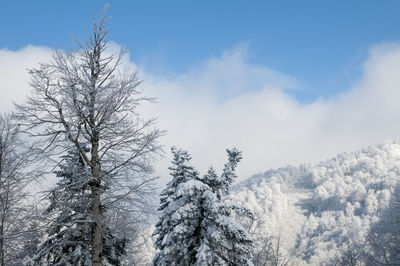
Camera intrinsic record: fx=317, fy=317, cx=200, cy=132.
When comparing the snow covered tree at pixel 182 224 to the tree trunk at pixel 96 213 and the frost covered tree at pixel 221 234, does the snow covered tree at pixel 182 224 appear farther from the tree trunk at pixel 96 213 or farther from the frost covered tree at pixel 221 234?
the tree trunk at pixel 96 213

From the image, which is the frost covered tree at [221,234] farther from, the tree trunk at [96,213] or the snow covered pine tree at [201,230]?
the tree trunk at [96,213]

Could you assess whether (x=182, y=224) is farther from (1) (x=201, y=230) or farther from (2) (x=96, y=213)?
(2) (x=96, y=213)

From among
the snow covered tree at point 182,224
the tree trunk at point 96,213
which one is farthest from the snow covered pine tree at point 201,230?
the tree trunk at point 96,213

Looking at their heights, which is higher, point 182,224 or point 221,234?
point 182,224

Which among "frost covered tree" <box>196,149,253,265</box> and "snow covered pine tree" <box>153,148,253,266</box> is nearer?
"frost covered tree" <box>196,149,253,265</box>

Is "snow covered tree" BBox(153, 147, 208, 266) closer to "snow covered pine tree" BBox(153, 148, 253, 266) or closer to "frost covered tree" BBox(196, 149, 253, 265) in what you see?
"snow covered pine tree" BBox(153, 148, 253, 266)

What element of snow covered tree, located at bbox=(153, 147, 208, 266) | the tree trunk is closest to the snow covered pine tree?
snow covered tree, located at bbox=(153, 147, 208, 266)

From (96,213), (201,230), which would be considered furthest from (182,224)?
(96,213)

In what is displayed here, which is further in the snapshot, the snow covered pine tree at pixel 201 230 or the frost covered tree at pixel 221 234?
the snow covered pine tree at pixel 201 230

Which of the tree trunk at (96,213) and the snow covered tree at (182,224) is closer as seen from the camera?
the tree trunk at (96,213)

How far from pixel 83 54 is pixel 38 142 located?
300cm

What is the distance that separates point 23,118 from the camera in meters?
8.80

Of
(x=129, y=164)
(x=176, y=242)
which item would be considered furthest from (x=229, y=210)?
(x=129, y=164)

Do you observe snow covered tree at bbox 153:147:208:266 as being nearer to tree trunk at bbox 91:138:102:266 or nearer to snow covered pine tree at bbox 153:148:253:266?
snow covered pine tree at bbox 153:148:253:266
